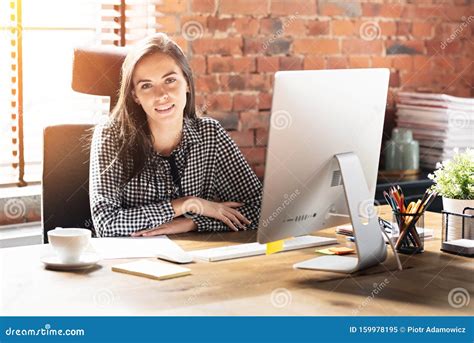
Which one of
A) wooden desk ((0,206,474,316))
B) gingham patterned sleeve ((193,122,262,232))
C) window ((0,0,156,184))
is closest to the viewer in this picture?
wooden desk ((0,206,474,316))

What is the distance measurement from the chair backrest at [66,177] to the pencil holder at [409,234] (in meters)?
1.08

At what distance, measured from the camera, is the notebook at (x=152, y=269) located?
2.02 meters

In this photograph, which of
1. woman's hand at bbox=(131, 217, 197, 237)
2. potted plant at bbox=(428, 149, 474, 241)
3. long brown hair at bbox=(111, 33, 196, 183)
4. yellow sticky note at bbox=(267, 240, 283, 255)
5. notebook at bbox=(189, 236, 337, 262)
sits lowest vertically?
woman's hand at bbox=(131, 217, 197, 237)

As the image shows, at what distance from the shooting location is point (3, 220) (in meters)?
3.22

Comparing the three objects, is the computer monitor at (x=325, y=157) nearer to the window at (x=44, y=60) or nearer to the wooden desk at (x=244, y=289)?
the wooden desk at (x=244, y=289)

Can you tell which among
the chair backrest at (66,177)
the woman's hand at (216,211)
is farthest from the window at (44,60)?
the woman's hand at (216,211)

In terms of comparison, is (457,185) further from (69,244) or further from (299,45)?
(299,45)

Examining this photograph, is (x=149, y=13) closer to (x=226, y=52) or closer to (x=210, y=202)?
(x=226, y=52)

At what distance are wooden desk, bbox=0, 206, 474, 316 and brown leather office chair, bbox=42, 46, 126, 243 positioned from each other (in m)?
0.56

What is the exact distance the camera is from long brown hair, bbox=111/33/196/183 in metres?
2.76

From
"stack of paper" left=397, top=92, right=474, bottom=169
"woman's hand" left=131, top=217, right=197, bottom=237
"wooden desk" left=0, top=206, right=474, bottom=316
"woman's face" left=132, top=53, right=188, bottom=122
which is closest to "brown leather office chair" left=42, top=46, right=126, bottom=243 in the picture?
"woman's face" left=132, top=53, right=188, bottom=122

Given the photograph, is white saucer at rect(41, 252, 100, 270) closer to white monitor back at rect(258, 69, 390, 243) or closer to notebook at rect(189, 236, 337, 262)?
notebook at rect(189, 236, 337, 262)

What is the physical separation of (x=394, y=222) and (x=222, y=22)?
59.0 inches

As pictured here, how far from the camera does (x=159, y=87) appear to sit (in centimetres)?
279
